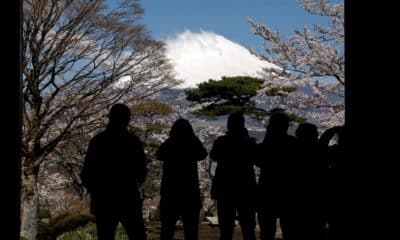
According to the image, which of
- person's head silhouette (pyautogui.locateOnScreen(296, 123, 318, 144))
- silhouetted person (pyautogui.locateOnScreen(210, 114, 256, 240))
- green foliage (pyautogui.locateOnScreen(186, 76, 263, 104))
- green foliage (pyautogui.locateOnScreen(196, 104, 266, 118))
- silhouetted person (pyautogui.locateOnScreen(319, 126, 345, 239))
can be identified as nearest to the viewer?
silhouetted person (pyautogui.locateOnScreen(319, 126, 345, 239))

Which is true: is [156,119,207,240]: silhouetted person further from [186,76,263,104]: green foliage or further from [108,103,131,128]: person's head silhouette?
[186,76,263,104]: green foliage

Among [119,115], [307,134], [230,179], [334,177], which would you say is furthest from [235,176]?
[334,177]

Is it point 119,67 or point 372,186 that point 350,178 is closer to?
point 372,186

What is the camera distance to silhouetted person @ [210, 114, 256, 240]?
4.77 m

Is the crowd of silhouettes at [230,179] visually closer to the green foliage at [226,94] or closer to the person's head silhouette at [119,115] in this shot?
the person's head silhouette at [119,115]

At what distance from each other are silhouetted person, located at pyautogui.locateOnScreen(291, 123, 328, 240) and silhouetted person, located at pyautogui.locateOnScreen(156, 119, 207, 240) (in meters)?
0.86

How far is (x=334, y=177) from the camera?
3498 mm

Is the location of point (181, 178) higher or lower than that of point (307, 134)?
lower

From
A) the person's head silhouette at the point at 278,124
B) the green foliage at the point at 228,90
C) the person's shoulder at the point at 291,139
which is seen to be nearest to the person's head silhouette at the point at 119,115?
the person's head silhouette at the point at 278,124

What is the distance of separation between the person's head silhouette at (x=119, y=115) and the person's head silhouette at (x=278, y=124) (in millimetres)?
1090

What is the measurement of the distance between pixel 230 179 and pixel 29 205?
9066 millimetres

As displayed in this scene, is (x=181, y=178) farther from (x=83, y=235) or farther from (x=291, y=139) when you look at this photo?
(x=83, y=235)

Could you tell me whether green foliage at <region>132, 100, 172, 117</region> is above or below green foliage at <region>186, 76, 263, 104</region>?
below

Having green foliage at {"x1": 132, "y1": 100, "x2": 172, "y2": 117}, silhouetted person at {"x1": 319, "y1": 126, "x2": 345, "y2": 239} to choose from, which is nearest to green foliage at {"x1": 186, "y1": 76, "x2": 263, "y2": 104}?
green foliage at {"x1": 132, "y1": 100, "x2": 172, "y2": 117}
